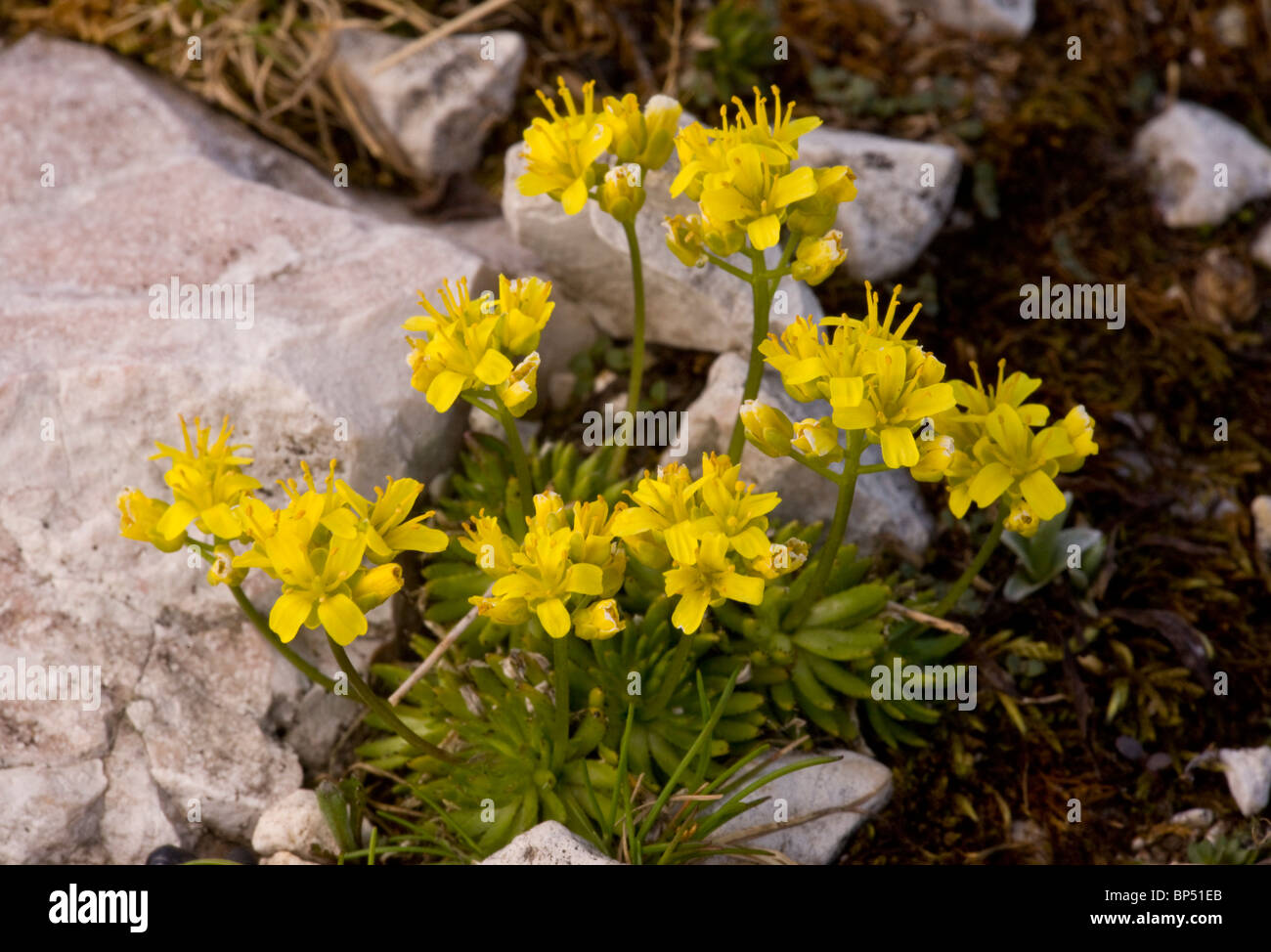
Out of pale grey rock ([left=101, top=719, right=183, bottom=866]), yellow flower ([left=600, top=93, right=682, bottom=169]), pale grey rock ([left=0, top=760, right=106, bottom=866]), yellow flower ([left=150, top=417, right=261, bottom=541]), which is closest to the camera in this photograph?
yellow flower ([left=150, top=417, right=261, bottom=541])

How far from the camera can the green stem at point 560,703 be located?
334 centimetres

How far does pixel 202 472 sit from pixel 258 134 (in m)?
2.99

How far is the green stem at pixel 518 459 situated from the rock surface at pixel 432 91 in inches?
94.3

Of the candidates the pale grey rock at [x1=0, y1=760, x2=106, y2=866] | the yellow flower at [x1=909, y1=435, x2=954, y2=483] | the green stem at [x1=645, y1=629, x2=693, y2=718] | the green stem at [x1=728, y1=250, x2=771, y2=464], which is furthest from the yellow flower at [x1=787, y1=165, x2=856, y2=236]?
the pale grey rock at [x1=0, y1=760, x2=106, y2=866]

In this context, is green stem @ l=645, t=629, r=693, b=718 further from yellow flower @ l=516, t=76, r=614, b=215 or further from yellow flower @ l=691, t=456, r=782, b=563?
yellow flower @ l=516, t=76, r=614, b=215

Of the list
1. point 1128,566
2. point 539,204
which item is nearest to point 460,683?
point 539,204

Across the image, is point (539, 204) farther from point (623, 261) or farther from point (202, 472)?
point (202, 472)

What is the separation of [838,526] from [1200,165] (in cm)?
337

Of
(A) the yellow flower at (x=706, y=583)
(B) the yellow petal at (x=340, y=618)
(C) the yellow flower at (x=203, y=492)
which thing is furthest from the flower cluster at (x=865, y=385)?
(C) the yellow flower at (x=203, y=492)

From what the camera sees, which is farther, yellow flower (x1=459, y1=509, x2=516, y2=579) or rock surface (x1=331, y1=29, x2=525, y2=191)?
rock surface (x1=331, y1=29, x2=525, y2=191)

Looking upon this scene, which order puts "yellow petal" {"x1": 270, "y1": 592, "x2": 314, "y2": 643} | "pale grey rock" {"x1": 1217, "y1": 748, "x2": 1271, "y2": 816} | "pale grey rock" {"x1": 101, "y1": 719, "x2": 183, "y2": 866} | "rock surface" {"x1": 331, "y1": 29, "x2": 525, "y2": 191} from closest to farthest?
"yellow petal" {"x1": 270, "y1": 592, "x2": 314, "y2": 643} < "pale grey rock" {"x1": 101, "y1": 719, "x2": 183, "y2": 866} < "pale grey rock" {"x1": 1217, "y1": 748, "x2": 1271, "y2": 816} < "rock surface" {"x1": 331, "y1": 29, "x2": 525, "y2": 191}

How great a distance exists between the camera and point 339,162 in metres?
5.75

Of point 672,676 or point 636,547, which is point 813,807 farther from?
point 636,547

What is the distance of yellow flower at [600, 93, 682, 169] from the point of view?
11.9ft
